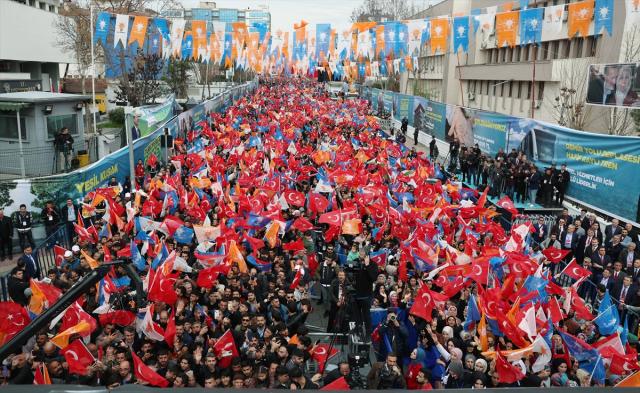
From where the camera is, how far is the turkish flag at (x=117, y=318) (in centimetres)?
823

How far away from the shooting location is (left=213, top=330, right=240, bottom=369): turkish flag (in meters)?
7.54

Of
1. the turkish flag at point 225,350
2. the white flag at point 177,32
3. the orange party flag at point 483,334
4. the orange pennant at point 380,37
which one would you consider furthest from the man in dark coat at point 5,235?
the orange pennant at point 380,37

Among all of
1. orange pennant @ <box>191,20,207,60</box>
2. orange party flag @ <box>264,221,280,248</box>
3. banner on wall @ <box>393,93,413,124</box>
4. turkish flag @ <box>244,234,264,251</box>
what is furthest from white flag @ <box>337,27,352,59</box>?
turkish flag @ <box>244,234,264,251</box>

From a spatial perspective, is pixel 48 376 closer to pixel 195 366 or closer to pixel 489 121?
pixel 195 366

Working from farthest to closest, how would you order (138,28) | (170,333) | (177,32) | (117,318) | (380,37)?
(177,32) → (380,37) → (138,28) → (117,318) → (170,333)

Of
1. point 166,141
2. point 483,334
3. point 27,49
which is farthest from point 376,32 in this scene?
point 27,49

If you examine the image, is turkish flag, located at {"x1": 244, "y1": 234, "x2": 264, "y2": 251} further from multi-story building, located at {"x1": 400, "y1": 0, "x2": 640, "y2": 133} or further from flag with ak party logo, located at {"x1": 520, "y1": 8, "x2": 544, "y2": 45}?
multi-story building, located at {"x1": 400, "y1": 0, "x2": 640, "y2": 133}

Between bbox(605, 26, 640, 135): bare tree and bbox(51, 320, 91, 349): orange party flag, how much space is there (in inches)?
940

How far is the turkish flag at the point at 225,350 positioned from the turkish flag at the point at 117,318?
153 centimetres

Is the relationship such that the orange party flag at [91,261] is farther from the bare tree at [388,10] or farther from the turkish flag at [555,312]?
the bare tree at [388,10]

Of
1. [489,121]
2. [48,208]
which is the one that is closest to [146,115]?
[48,208]

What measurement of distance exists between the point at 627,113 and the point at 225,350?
76.0 ft

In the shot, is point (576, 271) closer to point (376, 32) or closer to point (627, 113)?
point (627, 113)

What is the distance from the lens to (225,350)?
7605 millimetres
